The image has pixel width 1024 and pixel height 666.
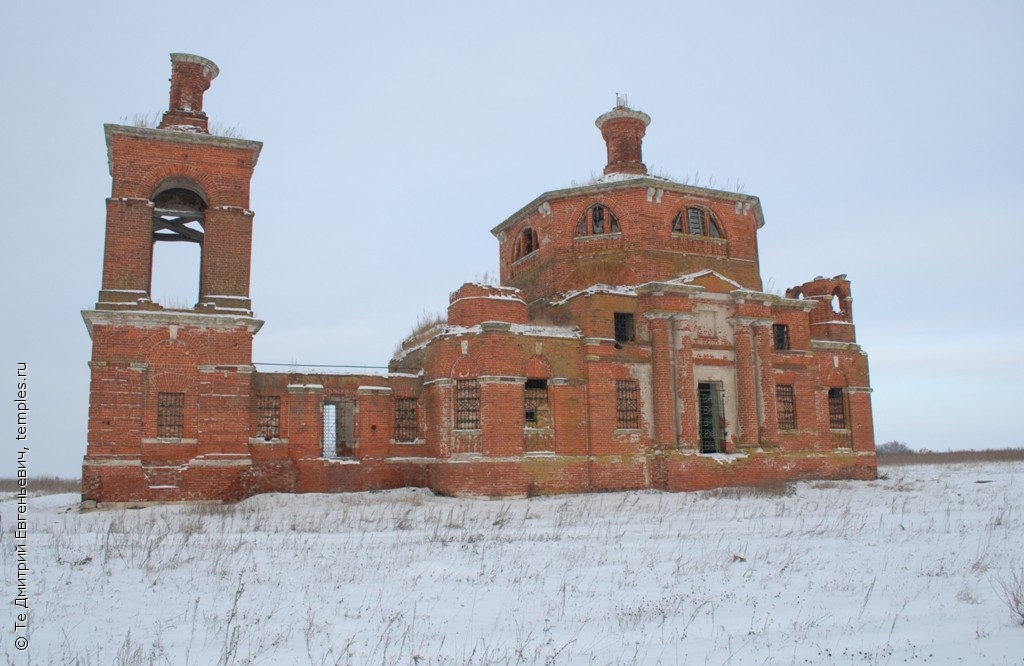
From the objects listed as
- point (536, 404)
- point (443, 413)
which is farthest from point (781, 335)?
point (443, 413)

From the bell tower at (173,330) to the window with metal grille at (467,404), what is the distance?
565cm

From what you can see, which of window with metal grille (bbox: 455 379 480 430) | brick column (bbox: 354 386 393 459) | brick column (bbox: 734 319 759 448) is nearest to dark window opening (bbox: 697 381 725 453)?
brick column (bbox: 734 319 759 448)

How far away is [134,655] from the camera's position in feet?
21.0

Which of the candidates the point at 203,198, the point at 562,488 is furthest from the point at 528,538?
the point at 203,198

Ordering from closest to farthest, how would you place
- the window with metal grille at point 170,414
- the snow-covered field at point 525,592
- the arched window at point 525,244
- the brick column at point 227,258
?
the snow-covered field at point 525,592 → the window with metal grille at point 170,414 → the brick column at point 227,258 → the arched window at point 525,244

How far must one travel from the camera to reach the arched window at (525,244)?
26.2m

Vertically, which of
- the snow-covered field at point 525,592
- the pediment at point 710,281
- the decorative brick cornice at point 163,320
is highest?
the pediment at point 710,281

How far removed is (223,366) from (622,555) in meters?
12.9

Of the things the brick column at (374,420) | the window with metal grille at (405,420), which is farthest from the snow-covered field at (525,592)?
the window with metal grille at (405,420)

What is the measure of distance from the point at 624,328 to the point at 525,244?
18.9 feet

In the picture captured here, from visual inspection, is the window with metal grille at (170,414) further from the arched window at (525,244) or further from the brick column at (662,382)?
the brick column at (662,382)

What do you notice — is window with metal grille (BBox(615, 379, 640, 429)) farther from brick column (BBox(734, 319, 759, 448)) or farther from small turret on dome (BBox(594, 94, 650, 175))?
small turret on dome (BBox(594, 94, 650, 175))

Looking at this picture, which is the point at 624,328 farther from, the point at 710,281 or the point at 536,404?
the point at 536,404

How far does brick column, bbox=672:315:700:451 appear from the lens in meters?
21.9
